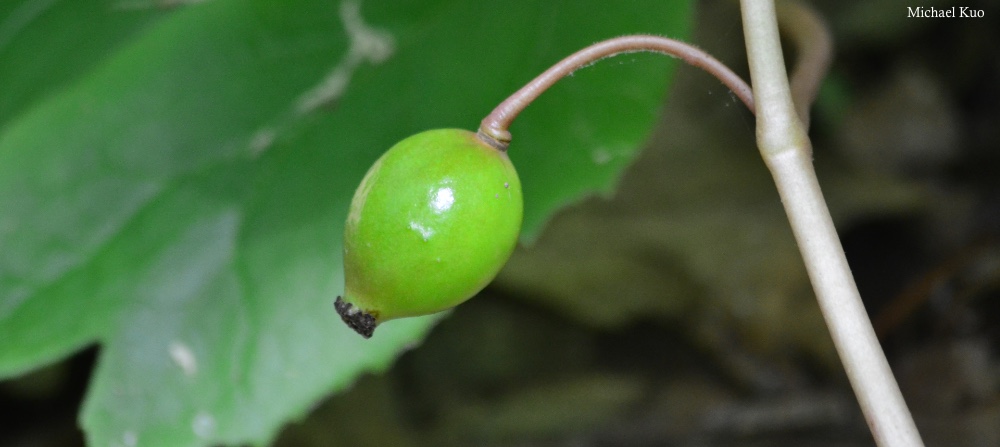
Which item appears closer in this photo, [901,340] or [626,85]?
[626,85]

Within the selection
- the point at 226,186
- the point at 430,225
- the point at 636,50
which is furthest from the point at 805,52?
the point at 226,186

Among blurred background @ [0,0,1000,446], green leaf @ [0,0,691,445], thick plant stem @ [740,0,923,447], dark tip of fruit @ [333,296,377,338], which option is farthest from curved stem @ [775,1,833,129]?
blurred background @ [0,0,1000,446]

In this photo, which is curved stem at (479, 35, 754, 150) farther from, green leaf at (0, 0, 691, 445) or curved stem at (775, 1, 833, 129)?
green leaf at (0, 0, 691, 445)

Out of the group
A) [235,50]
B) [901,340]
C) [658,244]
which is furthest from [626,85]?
[901,340]

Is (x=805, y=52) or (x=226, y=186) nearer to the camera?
(x=805, y=52)

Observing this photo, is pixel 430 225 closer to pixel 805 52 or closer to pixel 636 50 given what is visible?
pixel 636 50

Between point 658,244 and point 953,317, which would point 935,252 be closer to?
point 953,317
